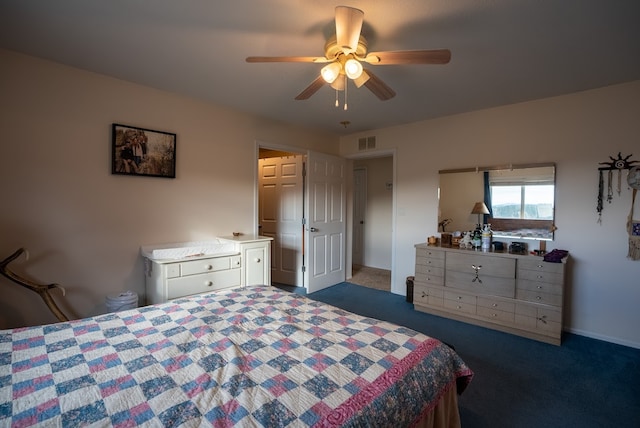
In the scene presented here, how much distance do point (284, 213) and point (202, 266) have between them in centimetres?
194

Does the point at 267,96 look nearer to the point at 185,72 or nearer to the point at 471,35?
the point at 185,72

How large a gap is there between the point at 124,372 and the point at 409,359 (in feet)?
3.77

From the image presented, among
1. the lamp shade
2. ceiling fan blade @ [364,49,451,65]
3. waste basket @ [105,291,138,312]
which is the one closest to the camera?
ceiling fan blade @ [364,49,451,65]

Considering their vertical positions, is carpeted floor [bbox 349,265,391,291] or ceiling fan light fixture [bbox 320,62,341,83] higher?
ceiling fan light fixture [bbox 320,62,341,83]

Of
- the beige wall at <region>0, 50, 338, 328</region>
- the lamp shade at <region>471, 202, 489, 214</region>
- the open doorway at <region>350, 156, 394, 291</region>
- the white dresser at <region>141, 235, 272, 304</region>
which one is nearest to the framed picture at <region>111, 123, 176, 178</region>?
the beige wall at <region>0, 50, 338, 328</region>

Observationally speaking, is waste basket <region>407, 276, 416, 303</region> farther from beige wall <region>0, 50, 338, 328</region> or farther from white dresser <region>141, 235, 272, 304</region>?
beige wall <region>0, 50, 338, 328</region>

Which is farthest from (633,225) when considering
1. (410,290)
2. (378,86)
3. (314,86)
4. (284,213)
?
(284,213)

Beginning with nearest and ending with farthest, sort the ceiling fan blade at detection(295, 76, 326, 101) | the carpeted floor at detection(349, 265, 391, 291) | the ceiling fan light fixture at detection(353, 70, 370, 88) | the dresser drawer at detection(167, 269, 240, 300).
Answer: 1. the ceiling fan light fixture at detection(353, 70, 370, 88)
2. the ceiling fan blade at detection(295, 76, 326, 101)
3. the dresser drawer at detection(167, 269, 240, 300)
4. the carpeted floor at detection(349, 265, 391, 291)

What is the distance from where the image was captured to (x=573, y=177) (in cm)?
302

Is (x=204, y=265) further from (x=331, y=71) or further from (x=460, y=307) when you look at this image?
(x=460, y=307)

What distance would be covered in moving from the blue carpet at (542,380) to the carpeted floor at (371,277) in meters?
1.43

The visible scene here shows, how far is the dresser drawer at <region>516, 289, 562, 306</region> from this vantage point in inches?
108

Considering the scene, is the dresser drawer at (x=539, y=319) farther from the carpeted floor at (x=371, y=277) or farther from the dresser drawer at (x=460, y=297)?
the carpeted floor at (x=371, y=277)

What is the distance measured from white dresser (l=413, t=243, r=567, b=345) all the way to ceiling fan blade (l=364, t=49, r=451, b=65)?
222 cm
